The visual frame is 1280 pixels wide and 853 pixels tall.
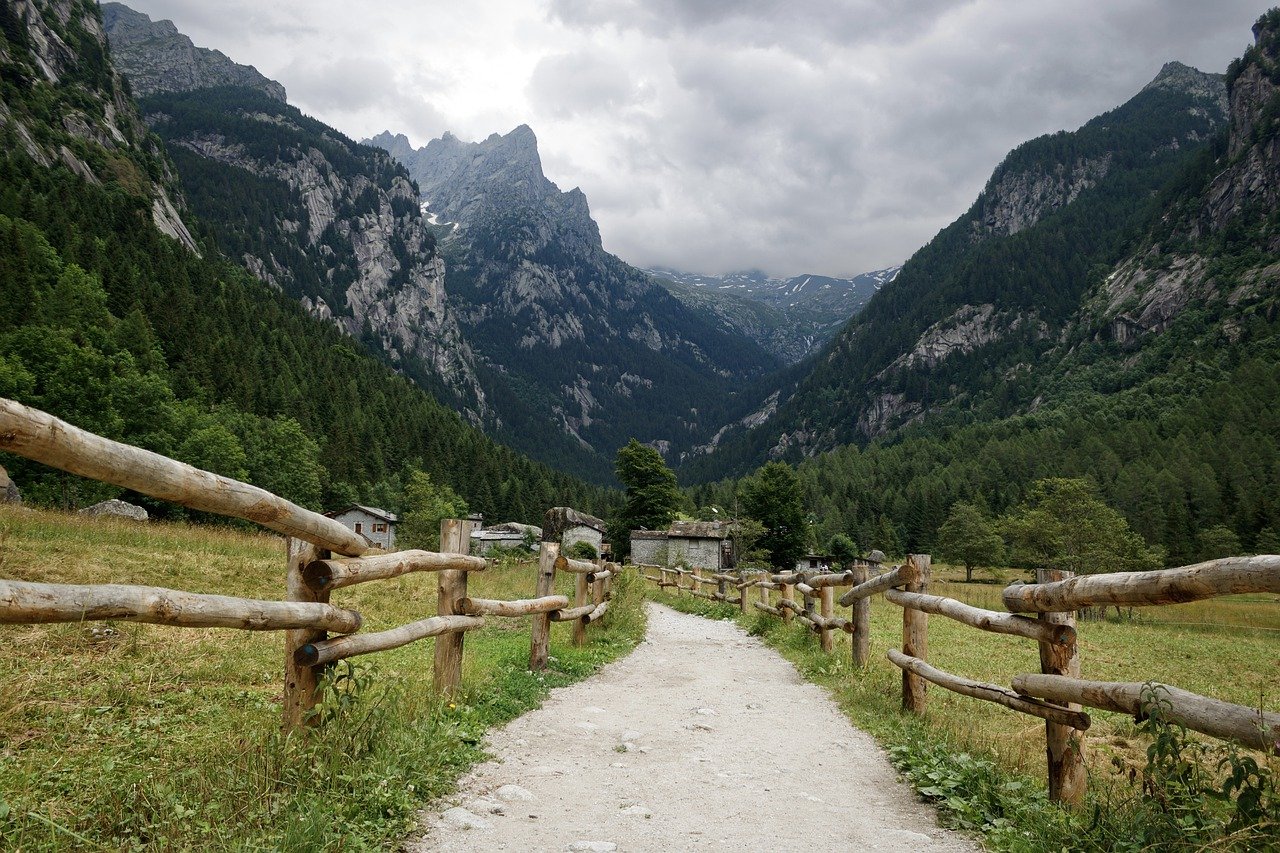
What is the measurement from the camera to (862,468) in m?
176

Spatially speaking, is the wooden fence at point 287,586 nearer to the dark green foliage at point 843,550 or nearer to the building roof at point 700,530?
the building roof at point 700,530

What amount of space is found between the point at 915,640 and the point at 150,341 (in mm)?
77780

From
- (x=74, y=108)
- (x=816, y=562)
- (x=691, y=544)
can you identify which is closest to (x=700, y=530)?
(x=691, y=544)

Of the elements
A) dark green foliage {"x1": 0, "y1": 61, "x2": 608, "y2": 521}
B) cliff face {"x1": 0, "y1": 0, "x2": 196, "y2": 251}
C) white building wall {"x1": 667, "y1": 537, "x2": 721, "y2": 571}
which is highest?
cliff face {"x1": 0, "y1": 0, "x2": 196, "y2": 251}

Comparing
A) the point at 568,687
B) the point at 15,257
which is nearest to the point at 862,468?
the point at 15,257

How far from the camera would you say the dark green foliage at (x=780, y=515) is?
79.2 metres

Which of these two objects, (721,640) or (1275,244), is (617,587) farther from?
(1275,244)

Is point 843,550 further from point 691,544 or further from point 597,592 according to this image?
point 597,592

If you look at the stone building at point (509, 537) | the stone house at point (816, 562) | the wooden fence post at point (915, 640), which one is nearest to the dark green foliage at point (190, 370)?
the stone building at point (509, 537)

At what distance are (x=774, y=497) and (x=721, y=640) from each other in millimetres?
64986

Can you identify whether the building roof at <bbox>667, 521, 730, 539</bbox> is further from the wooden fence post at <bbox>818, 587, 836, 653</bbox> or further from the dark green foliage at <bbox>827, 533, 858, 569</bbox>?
the wooden fence post at <bbox>818, 587, 836, 653</bbox>

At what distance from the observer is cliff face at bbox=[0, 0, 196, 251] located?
95938mm

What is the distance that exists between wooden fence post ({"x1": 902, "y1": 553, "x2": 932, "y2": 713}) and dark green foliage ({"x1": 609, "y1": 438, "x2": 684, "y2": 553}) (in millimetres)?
69810

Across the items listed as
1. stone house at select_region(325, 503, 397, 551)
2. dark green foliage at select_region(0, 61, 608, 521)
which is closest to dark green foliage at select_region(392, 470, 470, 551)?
stone house at select_region(325, 503, 397, 551)
